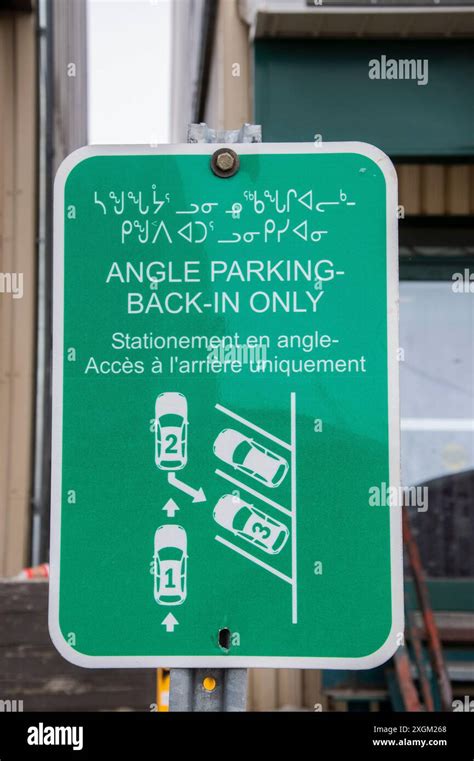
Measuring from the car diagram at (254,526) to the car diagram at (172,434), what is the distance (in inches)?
4.6

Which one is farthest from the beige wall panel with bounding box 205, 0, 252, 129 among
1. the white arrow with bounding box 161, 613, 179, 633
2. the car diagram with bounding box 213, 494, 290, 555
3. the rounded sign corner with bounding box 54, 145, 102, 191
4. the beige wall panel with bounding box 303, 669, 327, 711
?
the white arrow with bounding box 161, 613, 179, 633

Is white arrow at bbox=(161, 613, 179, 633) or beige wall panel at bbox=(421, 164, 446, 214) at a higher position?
beige wall panel at bbox=(421, 164, 446, 214)

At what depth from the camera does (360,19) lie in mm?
4340

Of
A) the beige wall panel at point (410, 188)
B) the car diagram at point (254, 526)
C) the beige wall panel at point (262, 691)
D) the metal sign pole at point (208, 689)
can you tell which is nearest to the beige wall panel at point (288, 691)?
the beige wall panel at point (262, 691)

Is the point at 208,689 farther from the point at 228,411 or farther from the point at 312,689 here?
the point at 312,689

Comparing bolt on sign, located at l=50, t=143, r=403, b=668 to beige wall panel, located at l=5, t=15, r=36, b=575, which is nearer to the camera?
bolt on sign, located at l=50, t=143, r=403, b=668

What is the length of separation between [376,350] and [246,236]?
1.10ft

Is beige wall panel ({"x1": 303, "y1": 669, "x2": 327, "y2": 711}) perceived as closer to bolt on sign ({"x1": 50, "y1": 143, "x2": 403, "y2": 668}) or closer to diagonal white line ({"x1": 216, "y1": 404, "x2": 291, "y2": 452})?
bolt on sign ({"x1": 50, "y1": 143, "x2": 403, "y2": 668})

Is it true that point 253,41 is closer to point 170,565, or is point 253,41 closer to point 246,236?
point 246,236

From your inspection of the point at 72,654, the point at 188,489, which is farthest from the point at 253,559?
the point at 72,654

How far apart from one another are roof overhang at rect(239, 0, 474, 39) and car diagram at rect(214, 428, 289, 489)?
329cm

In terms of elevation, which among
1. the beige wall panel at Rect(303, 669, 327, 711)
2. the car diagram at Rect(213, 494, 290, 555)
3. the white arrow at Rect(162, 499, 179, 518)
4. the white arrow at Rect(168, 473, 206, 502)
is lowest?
the beige wall panel at Rect(303, 669, 327, 711)

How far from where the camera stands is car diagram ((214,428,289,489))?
165 cm

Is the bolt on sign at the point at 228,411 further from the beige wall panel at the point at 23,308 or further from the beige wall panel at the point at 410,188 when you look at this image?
the beige wall panel at the point at 23,308
